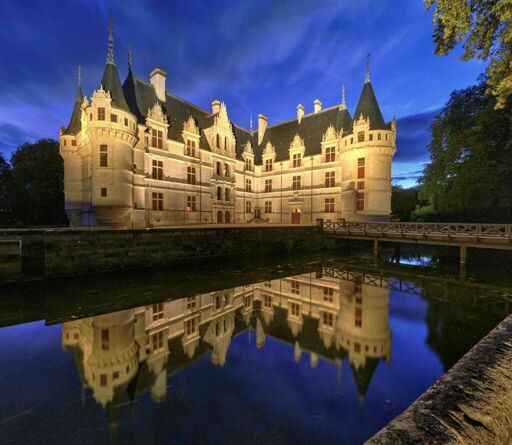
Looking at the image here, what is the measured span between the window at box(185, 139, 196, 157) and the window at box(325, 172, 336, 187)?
13.3 meters

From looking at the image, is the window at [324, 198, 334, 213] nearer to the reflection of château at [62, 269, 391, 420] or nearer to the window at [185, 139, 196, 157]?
the window at [185, 139, 196, 157]

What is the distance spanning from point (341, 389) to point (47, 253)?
1159cm

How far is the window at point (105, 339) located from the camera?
17.6 feet

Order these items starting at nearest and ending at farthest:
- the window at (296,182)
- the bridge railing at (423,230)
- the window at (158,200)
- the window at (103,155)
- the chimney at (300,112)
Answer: the bridge railing at (423,230), the window at (103,155), the window at (158,200), the window at (296,182), the chimney at (300,112)

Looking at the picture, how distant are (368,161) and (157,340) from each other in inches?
857

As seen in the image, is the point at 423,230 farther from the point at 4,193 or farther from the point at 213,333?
the point at 4,193

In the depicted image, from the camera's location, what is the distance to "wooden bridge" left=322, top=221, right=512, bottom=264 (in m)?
13.3

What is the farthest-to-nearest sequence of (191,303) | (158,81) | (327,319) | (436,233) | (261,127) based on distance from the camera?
(261,127), (158,81), (436,233), (191,303), (327,319)

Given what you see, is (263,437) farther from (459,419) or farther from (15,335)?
(15,335)

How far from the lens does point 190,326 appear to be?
647 cm

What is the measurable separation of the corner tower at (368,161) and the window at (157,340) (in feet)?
66.8

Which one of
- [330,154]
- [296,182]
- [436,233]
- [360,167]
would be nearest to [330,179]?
[330,154]

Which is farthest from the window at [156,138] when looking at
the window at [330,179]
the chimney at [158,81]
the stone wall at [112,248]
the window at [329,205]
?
the window at [329,205]

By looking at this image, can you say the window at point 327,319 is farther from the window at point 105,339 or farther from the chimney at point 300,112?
the chimney at point 300,112
